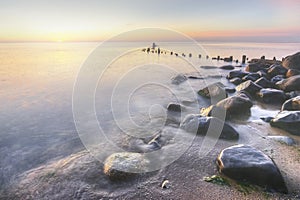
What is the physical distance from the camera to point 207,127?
20.0 ft

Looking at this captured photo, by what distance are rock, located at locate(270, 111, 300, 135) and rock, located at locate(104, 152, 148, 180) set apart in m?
4.56

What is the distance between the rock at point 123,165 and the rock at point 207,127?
6.84 feet

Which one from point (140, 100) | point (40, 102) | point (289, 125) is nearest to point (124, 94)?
point (140, 100)

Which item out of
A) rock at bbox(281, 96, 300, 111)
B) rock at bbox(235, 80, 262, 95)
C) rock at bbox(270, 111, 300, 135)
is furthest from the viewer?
rock at bbox(235, 80, 262, 95)

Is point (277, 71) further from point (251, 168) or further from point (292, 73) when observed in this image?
point (251, 168)

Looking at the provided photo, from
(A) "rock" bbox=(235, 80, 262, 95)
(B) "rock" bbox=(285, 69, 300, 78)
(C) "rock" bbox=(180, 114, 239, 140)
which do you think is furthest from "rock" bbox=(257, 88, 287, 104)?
(B) "rock" bbox=(285, 69, 300, 78)

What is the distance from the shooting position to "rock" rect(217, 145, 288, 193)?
3.70m

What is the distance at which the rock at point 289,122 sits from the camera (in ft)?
20.4

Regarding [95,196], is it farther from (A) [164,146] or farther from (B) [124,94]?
(B) [124,94]

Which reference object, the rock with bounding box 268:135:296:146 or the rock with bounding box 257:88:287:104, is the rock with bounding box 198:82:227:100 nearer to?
the rock with bounding box 257:88:287:104

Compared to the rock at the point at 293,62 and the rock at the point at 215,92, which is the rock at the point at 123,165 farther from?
the rock at the point at 293,62

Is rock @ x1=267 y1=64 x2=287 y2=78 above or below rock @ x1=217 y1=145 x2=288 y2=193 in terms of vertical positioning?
above

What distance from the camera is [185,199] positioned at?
11.4ft

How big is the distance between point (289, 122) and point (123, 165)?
5.21 meters
